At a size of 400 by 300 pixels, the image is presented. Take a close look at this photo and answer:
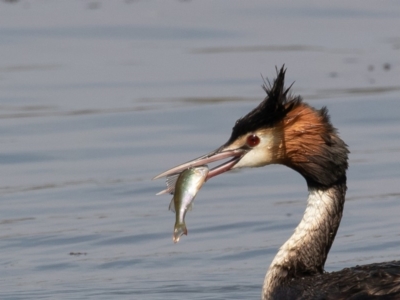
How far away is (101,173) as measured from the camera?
11.7 meters

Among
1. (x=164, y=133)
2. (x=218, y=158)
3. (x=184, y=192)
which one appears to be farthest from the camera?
(x=164, y=133)

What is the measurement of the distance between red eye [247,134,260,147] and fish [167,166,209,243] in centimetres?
32

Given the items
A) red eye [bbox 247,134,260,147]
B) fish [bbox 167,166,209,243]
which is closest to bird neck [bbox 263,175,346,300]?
red eye [bbox 247,134,260,147]

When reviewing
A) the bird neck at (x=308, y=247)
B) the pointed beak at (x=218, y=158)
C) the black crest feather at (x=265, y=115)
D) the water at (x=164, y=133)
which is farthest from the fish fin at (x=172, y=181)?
the water at (x=164, y=133)

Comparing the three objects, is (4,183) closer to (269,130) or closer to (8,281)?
(8,281)

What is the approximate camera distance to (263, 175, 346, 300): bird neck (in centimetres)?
802

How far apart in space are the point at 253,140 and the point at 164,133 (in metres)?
5.05

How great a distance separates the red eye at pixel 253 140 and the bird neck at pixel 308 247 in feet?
1.53

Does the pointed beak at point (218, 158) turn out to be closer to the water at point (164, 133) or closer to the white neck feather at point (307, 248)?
the white neck feather at point (307, 248)

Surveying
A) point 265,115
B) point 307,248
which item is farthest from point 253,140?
point 307,248

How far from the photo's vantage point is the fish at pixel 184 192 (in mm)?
7570

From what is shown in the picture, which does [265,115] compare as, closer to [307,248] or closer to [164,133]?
[307,248]

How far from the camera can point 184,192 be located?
762 centimetres

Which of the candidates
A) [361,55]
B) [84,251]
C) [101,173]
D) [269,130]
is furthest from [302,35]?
[269,130]
